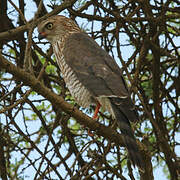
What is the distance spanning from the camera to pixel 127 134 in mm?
3453

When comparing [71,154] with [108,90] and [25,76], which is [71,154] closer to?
[108,90]

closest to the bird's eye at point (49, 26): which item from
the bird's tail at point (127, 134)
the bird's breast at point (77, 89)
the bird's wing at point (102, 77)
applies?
the bird's wing at point (102, 77)

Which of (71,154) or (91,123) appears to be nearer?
(91,123)

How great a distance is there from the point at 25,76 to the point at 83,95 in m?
1.18

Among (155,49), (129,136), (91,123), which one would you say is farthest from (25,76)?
(155,49)

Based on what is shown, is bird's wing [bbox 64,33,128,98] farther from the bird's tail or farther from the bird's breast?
the bird's tail

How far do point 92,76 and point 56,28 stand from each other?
1118mm

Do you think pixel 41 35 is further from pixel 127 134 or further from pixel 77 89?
pixel 127 134

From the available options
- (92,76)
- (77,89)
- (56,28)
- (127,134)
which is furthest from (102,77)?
(56,28)

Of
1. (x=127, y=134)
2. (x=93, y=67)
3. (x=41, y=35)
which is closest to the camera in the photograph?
(x=127, y=134)

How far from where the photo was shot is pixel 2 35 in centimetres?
394

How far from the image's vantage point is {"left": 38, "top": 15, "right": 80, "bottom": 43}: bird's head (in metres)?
4.94

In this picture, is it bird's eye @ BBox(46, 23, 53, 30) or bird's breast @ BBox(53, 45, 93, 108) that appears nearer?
bird's breast @ BBox(53, 45, 93, 108)

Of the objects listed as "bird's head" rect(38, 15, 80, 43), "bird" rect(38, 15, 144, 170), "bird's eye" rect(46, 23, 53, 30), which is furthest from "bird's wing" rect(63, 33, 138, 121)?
"bird's eye" rect(46, 23, 53, 30)
